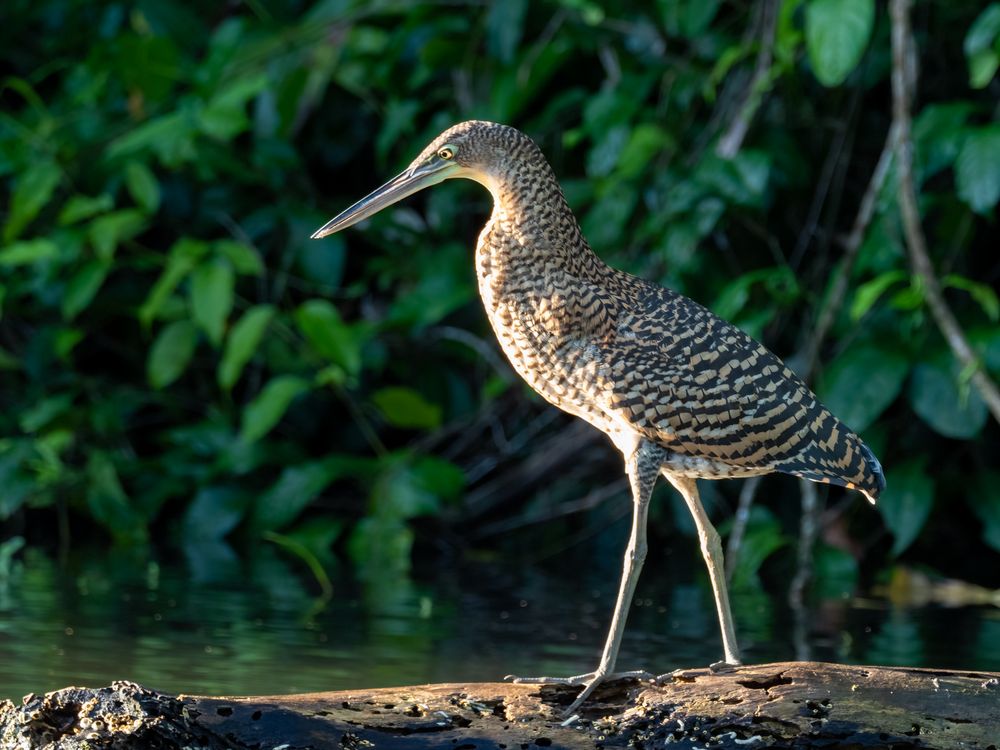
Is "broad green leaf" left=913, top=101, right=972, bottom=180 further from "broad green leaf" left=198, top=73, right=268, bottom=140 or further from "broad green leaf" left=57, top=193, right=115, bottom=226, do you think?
"broad green leaf" left=57, top=193, right=115, bottom=226

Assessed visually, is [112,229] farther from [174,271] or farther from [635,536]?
[635,536]

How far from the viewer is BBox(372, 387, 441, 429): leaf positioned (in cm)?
995

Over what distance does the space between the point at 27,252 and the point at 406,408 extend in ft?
8.11

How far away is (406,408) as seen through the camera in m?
9.98

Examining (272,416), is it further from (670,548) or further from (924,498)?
(924,498)

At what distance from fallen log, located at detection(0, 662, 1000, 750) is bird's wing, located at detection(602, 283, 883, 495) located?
0.82 meters

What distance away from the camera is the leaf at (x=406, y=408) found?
392 inches

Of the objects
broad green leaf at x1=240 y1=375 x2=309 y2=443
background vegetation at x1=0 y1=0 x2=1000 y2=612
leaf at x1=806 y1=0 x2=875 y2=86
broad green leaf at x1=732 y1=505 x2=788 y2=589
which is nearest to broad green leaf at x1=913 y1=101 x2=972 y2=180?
background vegetation at x1=0 y1=0 x2=1000 y2=612

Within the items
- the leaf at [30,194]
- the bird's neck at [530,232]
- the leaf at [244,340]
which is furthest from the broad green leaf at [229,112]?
the bird's neck at [530,232]

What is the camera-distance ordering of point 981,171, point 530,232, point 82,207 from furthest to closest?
1. point 82,207
2. point 981,171
3. point 530,232

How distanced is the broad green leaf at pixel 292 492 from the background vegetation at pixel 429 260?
0.06 feet

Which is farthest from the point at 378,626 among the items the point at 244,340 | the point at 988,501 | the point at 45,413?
the point at 988,501

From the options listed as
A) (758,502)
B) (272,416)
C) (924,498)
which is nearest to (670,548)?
(758,502)

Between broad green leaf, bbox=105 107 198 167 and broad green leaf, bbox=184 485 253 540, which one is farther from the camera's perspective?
broad green leaf, bbox=105 107 198 167
